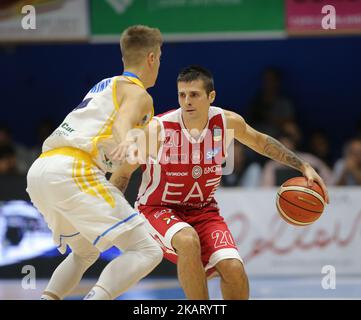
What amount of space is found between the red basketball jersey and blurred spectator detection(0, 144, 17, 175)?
4543 mm

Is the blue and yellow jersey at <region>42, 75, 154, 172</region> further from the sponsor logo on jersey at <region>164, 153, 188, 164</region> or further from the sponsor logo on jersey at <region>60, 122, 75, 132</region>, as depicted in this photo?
the sponsor logo on jersey at <region>164, 153, 188, 164</region>

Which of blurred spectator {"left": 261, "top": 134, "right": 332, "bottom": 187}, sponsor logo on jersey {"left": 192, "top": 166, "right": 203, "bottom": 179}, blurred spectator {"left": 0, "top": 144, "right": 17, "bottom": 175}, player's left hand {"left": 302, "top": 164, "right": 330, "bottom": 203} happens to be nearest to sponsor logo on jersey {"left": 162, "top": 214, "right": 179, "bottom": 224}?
sponsor logo on jersey {"left": 192, "top": 166, "right": 203, "bottom": 179}

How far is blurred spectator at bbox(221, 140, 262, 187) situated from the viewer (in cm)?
1027

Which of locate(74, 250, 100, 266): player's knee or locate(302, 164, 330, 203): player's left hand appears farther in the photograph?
locate(302, 164, 330, 203): player's left hand

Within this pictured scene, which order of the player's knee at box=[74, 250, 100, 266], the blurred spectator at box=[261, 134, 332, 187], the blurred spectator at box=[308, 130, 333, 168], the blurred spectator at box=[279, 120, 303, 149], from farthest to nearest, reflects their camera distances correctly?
the blurred spectator at box=[308, 130, 333, 168] → the blurred spectator at box=[279, 120, 303, 149] → the blurred spectator at box=[261, 134, 332, 187] → the player's knee at box=[74, 250, 100, 266]

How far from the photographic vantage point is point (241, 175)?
1034 cm

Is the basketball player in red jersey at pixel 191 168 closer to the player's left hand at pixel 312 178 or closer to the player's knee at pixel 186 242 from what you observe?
the player's left hand at pixel 312 178

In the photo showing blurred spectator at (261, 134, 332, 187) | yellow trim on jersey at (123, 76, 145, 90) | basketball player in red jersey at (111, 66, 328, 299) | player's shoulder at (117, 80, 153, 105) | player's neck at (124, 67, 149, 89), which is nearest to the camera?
player's shoulder at (117, 80, 153, 105)

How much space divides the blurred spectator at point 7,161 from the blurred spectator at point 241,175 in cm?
269

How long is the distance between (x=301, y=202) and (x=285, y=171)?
13.2 ft

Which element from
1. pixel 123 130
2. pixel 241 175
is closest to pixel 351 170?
pixel 241 175

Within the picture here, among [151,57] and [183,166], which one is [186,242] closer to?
[183,166]
